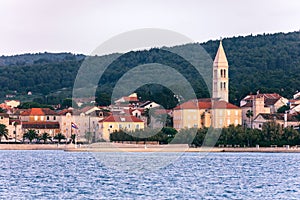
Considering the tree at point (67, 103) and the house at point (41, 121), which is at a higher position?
the tree at point (67, 103)

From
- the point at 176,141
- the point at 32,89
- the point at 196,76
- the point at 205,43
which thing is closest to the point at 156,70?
the point at 196,76

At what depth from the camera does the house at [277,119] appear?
11906 cm

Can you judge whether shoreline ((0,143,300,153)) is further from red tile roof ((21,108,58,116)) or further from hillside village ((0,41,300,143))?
red tile roof ((21,108,58,116))

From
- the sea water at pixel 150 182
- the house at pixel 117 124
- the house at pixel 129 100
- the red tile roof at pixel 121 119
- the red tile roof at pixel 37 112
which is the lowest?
the sea water at pixel 150 182

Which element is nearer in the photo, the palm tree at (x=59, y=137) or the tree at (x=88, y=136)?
the tree at (x=88, y=136)

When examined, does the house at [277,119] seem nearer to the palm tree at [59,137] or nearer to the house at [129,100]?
the palm tree at [59,137]

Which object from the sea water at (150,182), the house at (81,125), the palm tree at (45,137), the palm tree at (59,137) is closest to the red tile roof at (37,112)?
the house at (81,125)

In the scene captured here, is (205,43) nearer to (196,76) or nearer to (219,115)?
(196,76)

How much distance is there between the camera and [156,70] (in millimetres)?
165500

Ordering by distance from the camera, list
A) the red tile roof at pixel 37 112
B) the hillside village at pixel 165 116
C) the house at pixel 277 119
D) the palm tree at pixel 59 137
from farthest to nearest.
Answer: the red tile roof at pixel 37 112 < the palm tree at pixel 59 137 < the hillside village at pixel 165 116 < the house at pixel 277 119

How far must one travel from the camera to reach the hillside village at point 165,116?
121375 millimetres

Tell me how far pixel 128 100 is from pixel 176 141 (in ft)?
132

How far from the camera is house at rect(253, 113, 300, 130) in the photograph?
11906cm

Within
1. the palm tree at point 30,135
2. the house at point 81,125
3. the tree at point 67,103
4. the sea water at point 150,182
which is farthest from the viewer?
the tree at point 67,103
